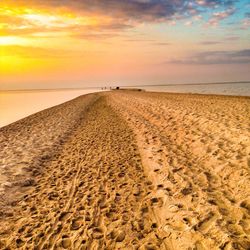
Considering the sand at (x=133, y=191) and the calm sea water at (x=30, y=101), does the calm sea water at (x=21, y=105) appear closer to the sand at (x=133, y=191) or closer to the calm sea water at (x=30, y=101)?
the calm sea water at (x=30, y=101)

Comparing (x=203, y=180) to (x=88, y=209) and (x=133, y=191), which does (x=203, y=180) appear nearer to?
(x=133, y=191)

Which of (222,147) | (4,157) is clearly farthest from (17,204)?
(222,147)

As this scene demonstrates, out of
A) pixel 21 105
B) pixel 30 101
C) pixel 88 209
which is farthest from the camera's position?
pixel 30 101

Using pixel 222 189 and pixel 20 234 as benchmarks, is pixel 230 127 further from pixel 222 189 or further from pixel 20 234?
pixel 20 234

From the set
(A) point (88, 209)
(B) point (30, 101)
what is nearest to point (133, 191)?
(A) point (88, 209)

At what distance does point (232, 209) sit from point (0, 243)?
5.22m

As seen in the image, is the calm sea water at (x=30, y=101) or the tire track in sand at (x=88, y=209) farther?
the calm sea water at (x=30, y=101)

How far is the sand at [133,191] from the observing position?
5.43 m

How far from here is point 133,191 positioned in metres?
7.72

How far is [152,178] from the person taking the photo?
28.4ft

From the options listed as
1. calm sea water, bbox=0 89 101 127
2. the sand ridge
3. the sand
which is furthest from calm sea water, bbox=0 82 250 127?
the sand ridge

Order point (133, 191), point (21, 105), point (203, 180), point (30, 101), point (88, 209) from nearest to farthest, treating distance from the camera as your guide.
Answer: point (88, 209) → point (133, 191) → point (203, 180) → point (21, 105) → point (30, 101)

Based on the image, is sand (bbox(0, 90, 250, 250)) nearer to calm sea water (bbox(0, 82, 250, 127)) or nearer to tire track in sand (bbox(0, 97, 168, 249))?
tire track in sand (bbox(0, 97, 168, 249))

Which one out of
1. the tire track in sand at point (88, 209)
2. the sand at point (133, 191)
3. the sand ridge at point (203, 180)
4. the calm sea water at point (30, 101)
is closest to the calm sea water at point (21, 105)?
the calm sea water at point (30, 101)
